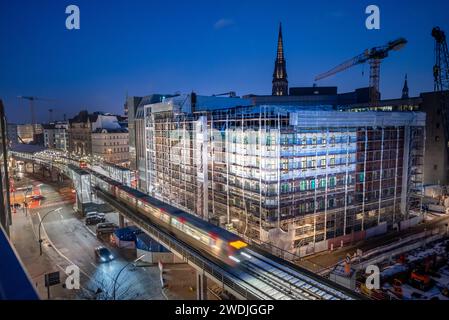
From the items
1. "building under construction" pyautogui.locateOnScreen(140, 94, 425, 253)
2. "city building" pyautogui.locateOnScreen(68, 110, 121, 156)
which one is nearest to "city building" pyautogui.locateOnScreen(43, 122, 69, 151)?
"city building" pyautogui.locateOnScreen(68, 110, 121, 156)

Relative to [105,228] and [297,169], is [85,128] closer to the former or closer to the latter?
[105,228]

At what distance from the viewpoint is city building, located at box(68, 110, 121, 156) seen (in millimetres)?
87750

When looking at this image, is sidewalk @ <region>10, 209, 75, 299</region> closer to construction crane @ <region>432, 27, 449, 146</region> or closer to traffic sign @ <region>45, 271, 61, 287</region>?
traffic sign @ <region>45, 271, 61, 287</region>

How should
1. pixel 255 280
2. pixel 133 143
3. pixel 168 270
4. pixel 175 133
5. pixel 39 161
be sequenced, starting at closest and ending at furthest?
pixel 255 280
pixel 168 270
pixel 175 133
pixel 133 143
pixel 39 161

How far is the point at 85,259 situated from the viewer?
28344mm

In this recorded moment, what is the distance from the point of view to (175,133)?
42.8 m

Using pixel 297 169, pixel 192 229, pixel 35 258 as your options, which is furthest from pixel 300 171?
pixel 35 258

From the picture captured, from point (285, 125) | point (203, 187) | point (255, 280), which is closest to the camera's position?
point (255, 280)

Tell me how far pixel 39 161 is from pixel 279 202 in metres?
64.4

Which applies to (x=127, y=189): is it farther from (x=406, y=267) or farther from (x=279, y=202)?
(x=406, y=267)

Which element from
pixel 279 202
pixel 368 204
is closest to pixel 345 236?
pixel 368 204

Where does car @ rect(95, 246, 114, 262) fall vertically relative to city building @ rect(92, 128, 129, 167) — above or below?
below

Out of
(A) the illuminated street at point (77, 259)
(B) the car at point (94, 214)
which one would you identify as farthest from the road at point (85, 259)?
(B) the car at point (94, 214)

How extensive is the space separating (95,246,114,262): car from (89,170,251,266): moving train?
4940 millimetres
